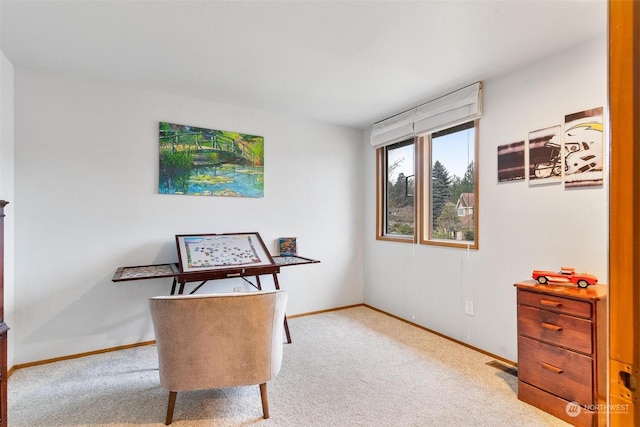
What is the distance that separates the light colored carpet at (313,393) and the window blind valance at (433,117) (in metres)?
2.23

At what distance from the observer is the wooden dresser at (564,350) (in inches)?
73.0

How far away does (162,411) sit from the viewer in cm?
206

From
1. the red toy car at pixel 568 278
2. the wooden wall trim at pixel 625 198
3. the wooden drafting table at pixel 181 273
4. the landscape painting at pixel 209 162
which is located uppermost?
the landscape painting at pixel 209 162

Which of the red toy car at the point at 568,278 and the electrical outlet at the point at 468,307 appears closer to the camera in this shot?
the red toy car at the point at 568,278

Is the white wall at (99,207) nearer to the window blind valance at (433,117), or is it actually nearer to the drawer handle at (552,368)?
the window blind valance at (433,117)

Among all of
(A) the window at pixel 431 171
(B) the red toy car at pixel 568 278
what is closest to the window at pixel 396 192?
(A) the window at pixel 431 171

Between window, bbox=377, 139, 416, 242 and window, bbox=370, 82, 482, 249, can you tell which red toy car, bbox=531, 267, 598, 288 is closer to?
window, bbox=370, 82, 482, 249

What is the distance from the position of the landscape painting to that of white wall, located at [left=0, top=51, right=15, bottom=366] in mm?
1111

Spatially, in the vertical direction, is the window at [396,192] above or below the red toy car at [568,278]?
above

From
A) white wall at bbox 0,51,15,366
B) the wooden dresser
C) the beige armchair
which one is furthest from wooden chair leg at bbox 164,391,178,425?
the wooden dresser

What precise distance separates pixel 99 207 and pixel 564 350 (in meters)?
3.85

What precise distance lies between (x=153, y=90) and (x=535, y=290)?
3.73 metres

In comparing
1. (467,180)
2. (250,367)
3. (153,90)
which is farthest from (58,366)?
(467,180)

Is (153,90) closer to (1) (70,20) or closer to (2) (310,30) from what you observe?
(1) (70,20)
